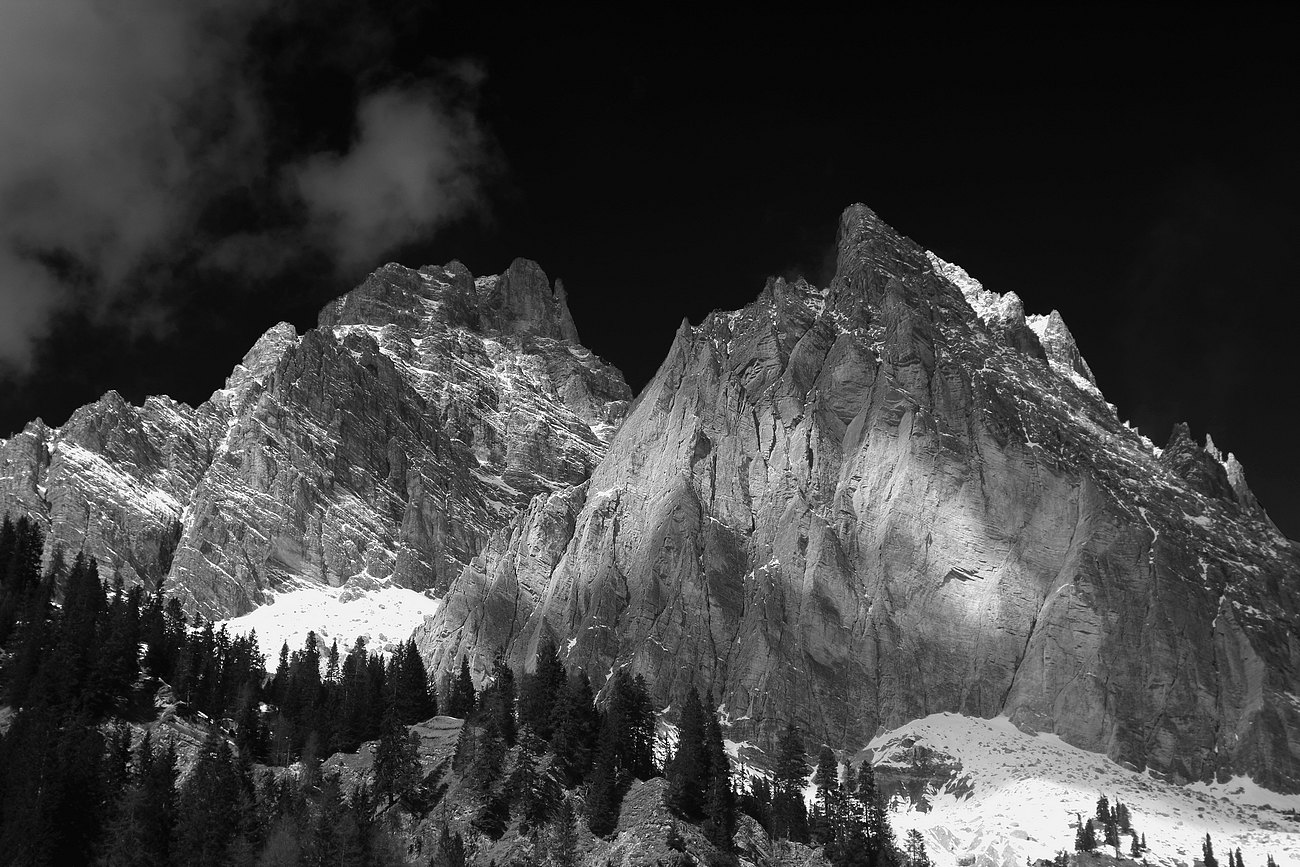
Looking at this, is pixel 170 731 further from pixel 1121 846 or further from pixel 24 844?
pixel 1121 846

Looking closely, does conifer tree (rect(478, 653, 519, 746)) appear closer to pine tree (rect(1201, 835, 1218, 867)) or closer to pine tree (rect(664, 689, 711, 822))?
pine tree (rect(664, 689, 711, 822))

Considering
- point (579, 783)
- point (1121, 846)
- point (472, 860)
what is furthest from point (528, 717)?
point (1121, 846)

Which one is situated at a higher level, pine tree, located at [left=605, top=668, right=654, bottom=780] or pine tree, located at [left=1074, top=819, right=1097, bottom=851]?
pine tree, located at [left=605, top=668, right=654, bottom=780]

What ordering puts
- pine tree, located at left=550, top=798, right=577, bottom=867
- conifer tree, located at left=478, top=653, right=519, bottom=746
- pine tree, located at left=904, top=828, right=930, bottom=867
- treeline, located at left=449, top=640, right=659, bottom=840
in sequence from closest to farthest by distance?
1. pine tree, located at left=550, top=798, right=577, bottom=867
2. treeline, located at left=449, top=640, right=659, bottom=840
3. conifer tree, located at left=478, top=653, right=519, bottom=746
4. pine tree, located at left=904, top=828, right=930, bottom=867

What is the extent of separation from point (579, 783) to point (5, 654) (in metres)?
51.9

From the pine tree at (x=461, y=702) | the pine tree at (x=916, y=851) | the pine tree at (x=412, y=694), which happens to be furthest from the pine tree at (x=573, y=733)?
the pine tree at (x=916, y=851)

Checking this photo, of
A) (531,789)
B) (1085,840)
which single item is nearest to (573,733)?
(531,789)

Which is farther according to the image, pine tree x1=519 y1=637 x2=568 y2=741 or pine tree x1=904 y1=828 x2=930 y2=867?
pine tree x1=904 y1=828 x2=930 y2=867

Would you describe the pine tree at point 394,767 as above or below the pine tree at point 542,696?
below

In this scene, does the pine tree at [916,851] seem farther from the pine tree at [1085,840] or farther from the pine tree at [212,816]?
the pine tree at [212,816]

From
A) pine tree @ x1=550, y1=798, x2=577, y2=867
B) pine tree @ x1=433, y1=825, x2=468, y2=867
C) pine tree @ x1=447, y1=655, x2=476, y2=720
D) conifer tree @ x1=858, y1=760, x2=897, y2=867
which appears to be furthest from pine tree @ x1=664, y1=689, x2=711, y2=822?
pine tree @ x1=447, y1=655, x2=476, y2=720

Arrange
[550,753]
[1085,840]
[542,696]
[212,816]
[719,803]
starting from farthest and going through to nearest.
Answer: [1085,840] < [542,696] < [550,753] < [719,803] < [212,816]

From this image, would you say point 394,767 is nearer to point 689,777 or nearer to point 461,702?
point 689,777

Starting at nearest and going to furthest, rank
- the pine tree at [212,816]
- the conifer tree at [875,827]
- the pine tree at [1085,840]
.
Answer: the pine tree at [212,816], the conifer tree at [875,827], the pine tree at [1085,840]
